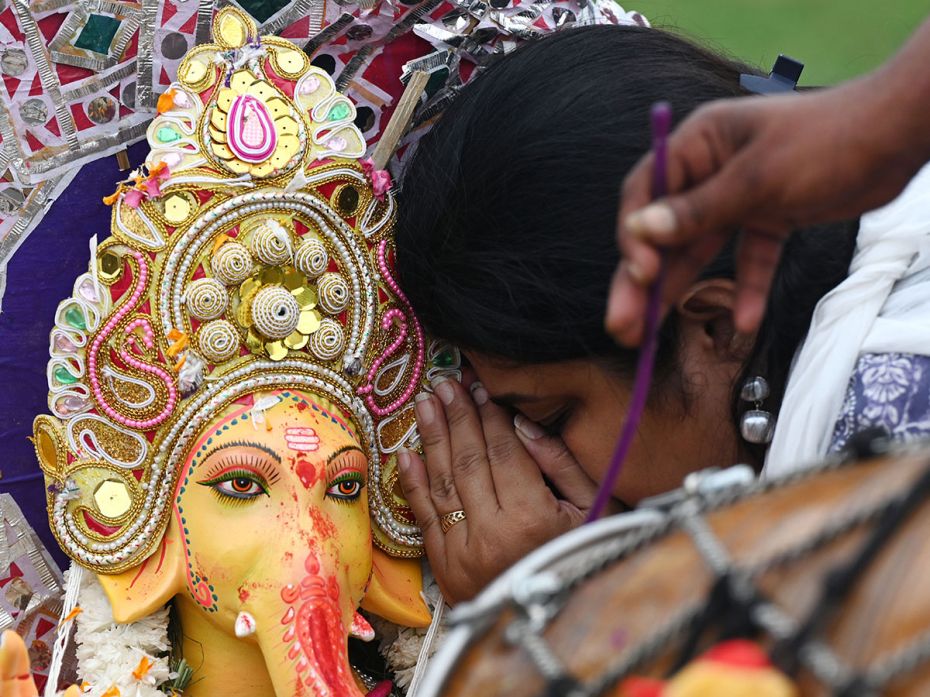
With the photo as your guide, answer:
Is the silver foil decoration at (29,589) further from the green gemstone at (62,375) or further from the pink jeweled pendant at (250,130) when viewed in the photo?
the pink jeweled pendant at (250,130)

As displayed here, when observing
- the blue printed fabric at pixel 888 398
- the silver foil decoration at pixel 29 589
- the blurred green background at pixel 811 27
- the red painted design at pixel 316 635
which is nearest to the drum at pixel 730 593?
the blue printed fabric at pixel 888 398

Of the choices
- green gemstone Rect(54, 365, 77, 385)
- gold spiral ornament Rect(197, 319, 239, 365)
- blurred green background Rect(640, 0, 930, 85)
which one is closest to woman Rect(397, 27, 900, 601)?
gold spiral ornament Rect(197, 319, 239, 365)

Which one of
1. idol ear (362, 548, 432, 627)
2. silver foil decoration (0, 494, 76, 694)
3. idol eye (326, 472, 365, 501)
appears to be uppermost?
idol eye (326, 472, 365, 501)

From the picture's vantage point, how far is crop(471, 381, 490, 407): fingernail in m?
2.10

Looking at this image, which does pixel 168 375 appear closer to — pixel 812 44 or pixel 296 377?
pixel 296 377

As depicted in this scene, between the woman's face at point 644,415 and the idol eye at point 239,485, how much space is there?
1.37 feet

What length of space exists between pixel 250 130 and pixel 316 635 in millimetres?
806

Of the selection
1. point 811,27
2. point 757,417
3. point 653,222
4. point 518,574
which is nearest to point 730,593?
point 518,574

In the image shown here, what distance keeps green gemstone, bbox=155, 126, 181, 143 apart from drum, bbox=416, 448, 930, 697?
3.58 feet

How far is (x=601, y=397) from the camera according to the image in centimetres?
187

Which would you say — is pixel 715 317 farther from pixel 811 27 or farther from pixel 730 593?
pixel 811 27

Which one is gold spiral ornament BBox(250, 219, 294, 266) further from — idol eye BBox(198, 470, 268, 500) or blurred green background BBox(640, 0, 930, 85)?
blurred green background BBox(640, 0, 930, 85)

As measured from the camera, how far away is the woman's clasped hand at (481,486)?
2.00m

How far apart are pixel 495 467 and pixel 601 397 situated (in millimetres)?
276
